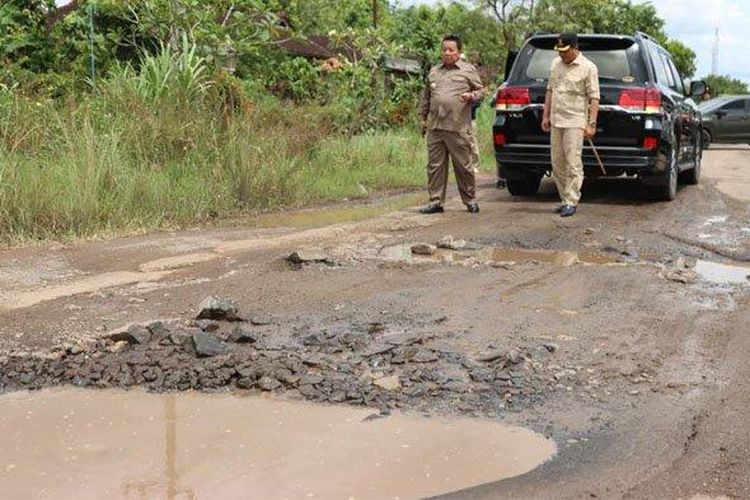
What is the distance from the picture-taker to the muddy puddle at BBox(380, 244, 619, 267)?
6768 millimetres

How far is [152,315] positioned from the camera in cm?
507

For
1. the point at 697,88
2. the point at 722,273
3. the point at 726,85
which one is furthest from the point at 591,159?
the point at 726,85

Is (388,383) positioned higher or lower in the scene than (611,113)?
lower

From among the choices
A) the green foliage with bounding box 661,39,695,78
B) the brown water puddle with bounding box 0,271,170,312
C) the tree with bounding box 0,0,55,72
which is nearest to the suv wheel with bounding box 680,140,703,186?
the brown water puddle with bounding box 0,271,170,312

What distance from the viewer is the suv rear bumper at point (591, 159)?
376 inches

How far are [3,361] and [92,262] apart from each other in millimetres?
2339

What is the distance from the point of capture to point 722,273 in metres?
6.50

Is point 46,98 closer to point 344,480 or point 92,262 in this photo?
point 92,262

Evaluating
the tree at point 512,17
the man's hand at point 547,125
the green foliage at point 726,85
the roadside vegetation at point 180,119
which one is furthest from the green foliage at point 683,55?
the man's hand at point 547,125

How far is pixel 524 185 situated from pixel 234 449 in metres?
8.11

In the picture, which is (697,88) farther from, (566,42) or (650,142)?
(566,42)

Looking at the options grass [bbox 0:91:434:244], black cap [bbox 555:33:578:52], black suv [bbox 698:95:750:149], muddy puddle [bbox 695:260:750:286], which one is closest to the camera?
muddy puddle [bbox 695:260:750:286]

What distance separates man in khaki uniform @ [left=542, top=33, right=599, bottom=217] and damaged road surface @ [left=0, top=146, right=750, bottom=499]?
205 centimetres

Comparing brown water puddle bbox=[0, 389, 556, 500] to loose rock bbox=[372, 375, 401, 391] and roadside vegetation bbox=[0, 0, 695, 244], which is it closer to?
loose rock bbox=[372, 375, 401, 391]
